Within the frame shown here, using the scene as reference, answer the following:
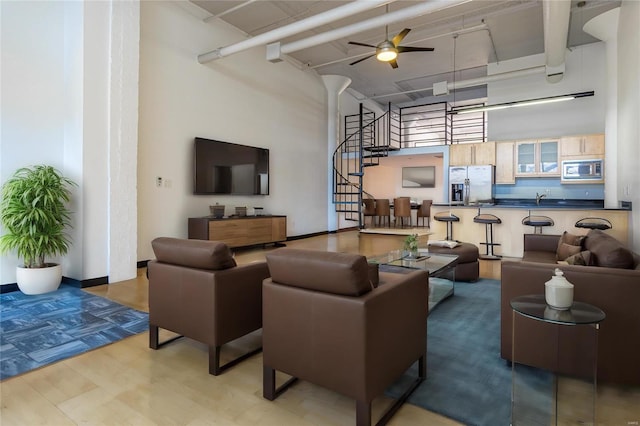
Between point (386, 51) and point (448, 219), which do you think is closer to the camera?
point (386, 51)

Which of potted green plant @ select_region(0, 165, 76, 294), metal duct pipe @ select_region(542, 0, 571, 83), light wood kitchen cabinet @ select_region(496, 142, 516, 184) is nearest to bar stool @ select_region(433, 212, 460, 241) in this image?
light wood kitchen cabinet @ select_region(496, 142, 516, 184)

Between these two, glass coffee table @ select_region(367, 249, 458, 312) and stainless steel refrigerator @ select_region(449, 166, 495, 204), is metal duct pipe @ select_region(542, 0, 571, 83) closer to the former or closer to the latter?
stainless steel refrigerator @ select_region(449, 166, 495, 204)

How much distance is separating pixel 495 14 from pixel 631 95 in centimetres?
291

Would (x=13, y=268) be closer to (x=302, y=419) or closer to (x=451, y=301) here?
(x=302, y=419)

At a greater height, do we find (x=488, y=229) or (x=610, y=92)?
(x=610, y=92)

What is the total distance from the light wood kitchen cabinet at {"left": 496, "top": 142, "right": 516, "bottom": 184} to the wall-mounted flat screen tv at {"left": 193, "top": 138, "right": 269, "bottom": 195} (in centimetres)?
534

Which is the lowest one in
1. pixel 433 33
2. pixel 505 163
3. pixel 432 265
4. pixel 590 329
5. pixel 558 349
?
pixel 558 349

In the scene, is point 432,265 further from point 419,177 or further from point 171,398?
point 419,177

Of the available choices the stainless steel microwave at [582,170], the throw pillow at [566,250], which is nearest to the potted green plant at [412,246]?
the throw pillow at [566,250]

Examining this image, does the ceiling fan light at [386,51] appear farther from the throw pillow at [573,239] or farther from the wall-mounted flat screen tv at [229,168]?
the throw pillow at [573,239]

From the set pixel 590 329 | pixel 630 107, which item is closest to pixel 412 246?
pixel 590 329

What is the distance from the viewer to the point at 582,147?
7.46 m

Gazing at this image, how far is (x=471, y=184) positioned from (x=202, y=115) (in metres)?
6.14

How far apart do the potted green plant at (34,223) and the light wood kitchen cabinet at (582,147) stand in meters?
9.02
